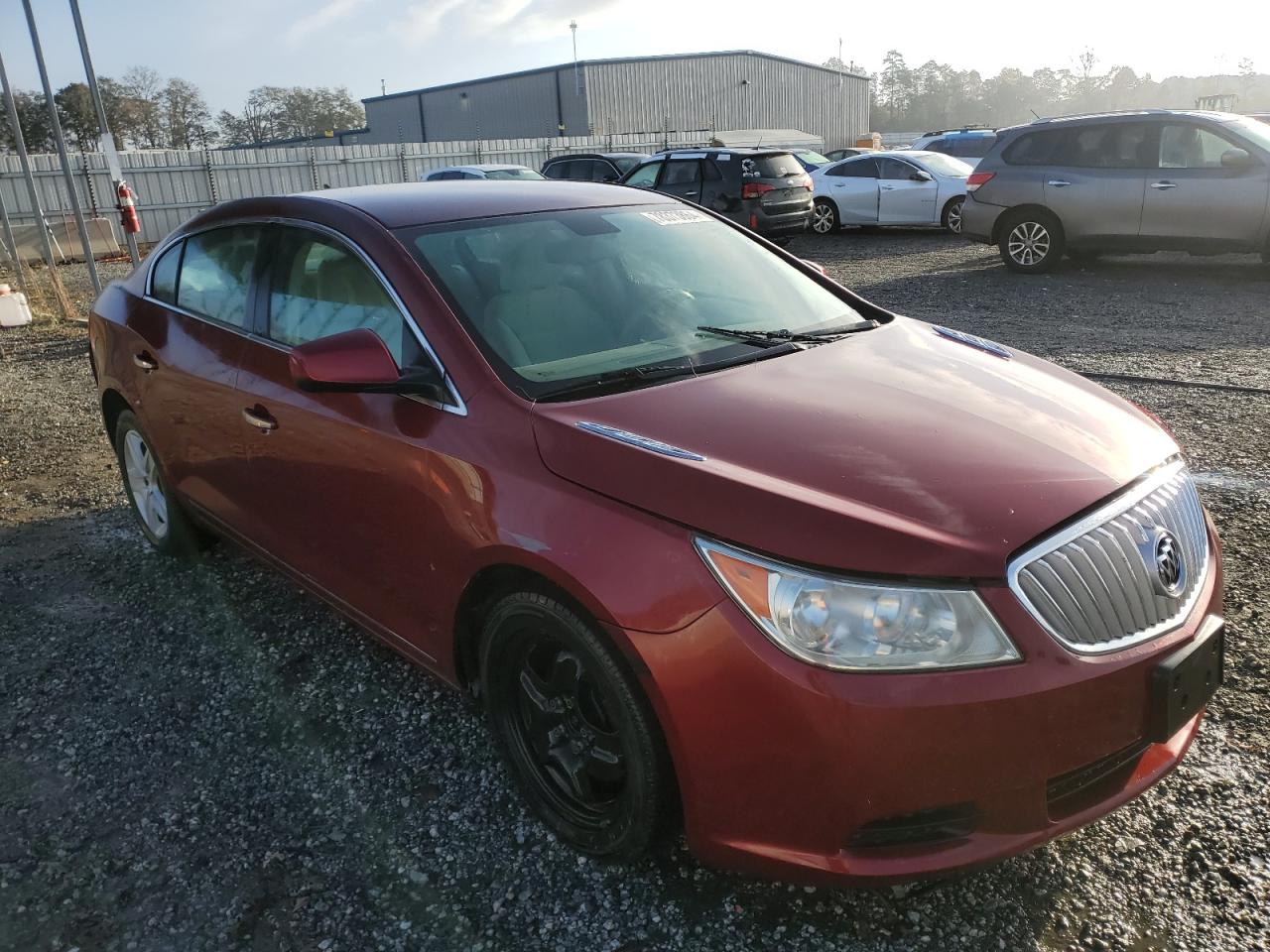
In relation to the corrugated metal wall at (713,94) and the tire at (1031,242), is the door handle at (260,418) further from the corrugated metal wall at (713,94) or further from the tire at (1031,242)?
the corrugated metal wall at (713,94)

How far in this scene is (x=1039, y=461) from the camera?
7.13ft

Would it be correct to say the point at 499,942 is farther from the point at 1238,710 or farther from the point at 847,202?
the point at 847,202

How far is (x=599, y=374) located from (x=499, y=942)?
143cm

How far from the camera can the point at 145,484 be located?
4.52 meters

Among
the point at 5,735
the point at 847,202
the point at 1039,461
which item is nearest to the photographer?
the point at 1039,461

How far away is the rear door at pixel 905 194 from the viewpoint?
16.0 meters

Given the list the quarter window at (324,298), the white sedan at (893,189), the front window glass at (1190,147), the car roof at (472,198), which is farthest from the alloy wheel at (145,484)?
the white sedan at (893,189)

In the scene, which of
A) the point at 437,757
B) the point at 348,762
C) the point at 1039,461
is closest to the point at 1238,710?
the point at 1039,461

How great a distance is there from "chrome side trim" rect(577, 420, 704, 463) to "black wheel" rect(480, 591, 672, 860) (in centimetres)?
41

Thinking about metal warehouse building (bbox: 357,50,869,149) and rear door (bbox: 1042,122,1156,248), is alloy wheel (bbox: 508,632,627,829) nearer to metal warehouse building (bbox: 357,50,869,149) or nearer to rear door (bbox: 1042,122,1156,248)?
rear door (bbox: 1042,122,1156,248)

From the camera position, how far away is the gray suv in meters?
10.1

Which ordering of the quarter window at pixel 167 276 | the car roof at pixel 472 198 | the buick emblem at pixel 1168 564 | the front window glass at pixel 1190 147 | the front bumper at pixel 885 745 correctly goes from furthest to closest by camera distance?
the front window glass at pixel 1190 147 → the quarter window at pixel 167 276 → the car roof at pixel 472 198 → the buick emblem at pixel 1168 564 → the front bumper at pixel 885 745

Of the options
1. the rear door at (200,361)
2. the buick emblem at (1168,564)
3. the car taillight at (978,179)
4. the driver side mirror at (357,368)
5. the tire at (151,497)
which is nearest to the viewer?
the buick emblem at (1168,564)

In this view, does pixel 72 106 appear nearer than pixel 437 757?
No
